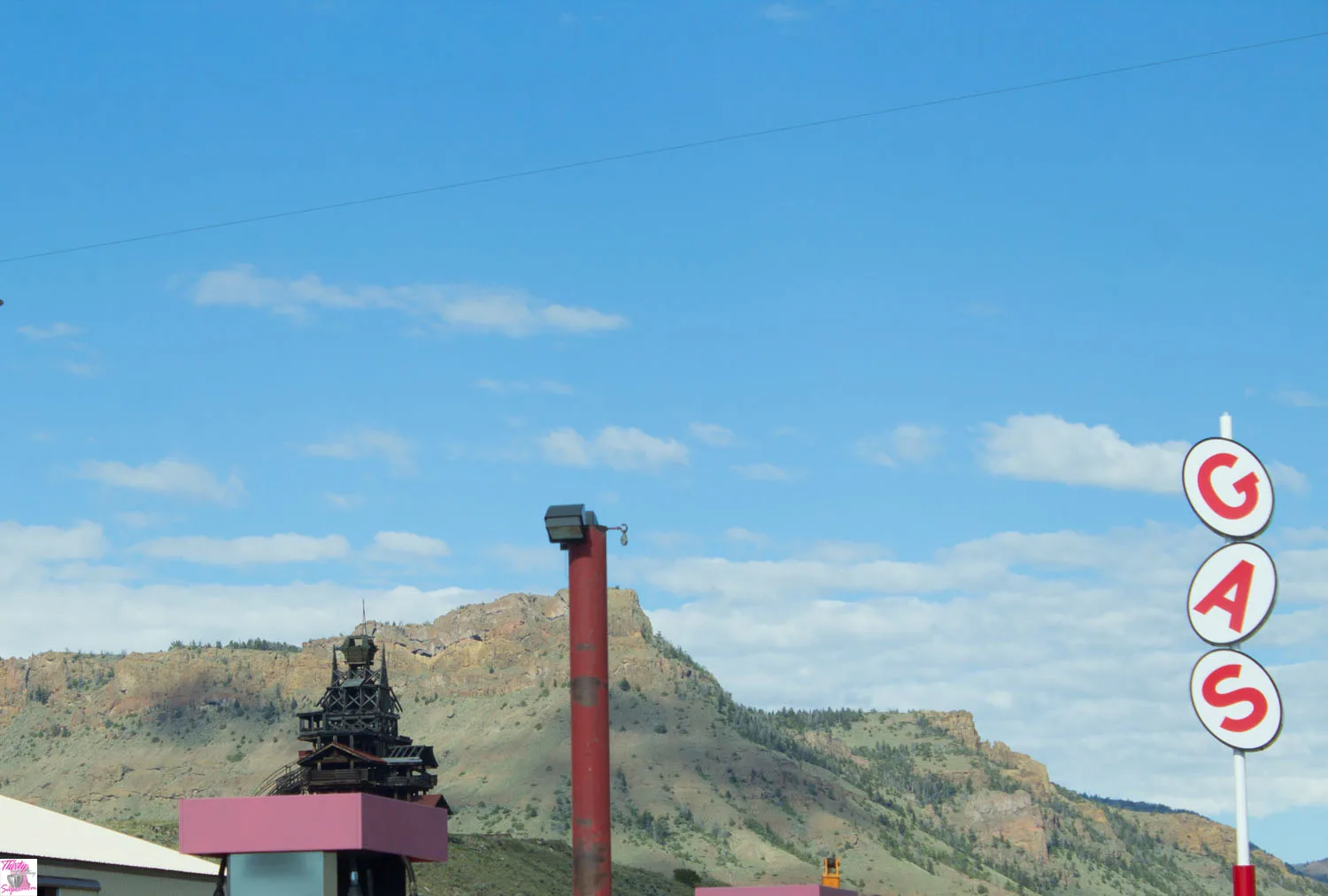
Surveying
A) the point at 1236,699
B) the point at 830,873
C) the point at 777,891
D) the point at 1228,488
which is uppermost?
the point at 1228,488

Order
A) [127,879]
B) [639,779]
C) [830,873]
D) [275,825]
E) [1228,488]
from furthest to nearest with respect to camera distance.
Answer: [639,779], [127,879], [830,873], [275,825], [1228,488]

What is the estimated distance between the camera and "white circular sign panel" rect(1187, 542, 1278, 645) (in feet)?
41.5

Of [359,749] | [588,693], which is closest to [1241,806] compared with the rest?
[588,693]

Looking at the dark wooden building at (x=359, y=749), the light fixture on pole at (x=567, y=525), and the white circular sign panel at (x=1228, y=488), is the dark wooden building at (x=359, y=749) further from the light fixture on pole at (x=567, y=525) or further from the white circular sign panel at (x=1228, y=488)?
the white circular sign panel at (x=1228, y=488)

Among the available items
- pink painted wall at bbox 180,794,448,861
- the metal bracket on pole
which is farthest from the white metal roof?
the metal bracket on pole

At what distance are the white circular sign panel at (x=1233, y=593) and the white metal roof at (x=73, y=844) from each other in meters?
48.2

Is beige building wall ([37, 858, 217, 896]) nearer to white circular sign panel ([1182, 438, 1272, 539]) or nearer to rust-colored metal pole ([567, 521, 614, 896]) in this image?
rust-colored metal pole ([567, 521, 614, 896])

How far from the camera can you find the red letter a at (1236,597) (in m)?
12.7

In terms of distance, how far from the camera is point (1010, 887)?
167 metres

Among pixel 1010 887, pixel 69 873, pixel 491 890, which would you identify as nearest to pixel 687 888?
pixel 491 890

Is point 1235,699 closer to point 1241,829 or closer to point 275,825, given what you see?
point 1241,829

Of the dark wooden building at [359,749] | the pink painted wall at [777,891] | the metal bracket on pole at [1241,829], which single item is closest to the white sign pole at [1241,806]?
the metal bracket on pole at [1241,829]

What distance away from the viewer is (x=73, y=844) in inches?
2354

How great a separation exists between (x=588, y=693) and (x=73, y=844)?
35.5 metres
